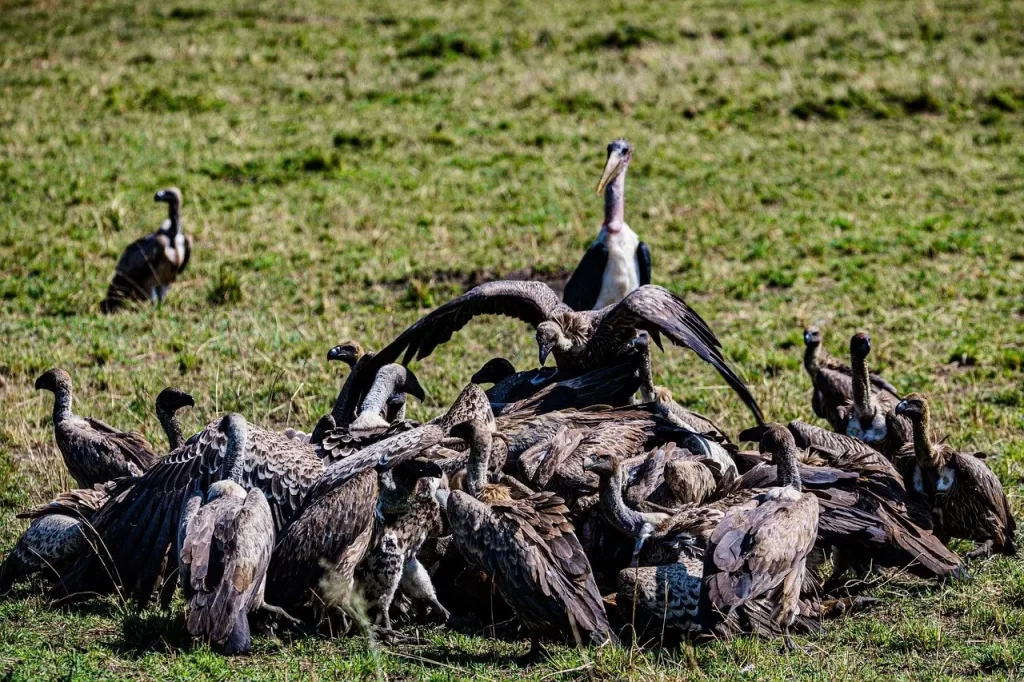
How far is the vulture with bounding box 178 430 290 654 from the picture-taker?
530 centimetres

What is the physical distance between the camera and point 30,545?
6.33m

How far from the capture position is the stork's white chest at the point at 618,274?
10258 millimetres

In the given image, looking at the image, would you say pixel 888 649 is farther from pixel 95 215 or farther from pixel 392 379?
pixel 95 215

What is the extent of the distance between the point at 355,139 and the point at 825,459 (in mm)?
11191

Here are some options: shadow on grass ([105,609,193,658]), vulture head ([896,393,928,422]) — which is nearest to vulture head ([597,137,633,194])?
vulture head ([896,393,928,422])

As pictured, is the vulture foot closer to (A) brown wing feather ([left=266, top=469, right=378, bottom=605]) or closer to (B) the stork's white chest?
(A) brown wing feather ([left=266, top=469, right=378, bottom=605])

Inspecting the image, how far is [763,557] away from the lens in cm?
534

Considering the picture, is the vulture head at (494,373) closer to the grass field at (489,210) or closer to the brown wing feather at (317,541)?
the grass field at (489,210)

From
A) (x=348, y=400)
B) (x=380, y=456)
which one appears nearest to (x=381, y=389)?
(x=348, y=400)

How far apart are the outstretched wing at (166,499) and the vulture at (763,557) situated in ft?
7.15

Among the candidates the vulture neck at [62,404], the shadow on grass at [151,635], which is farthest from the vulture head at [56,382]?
the shadow on grass at [151,635]

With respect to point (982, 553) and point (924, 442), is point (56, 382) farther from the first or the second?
point (982, 553)

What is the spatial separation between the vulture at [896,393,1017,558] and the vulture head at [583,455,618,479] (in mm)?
1731

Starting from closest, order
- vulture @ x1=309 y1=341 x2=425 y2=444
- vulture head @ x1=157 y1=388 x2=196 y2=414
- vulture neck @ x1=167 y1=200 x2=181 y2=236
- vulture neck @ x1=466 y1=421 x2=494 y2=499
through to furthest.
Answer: vulture neck @ x1=466 y1=421 x2=494 y2=499 → vulture head @ x1=157 y1=388 x2=196 y2=414 → vulture @ x1=309 y1=341 x2=425 y2=444 → vulture neck @ x1=167 y1=200 x2=181 y2=236
